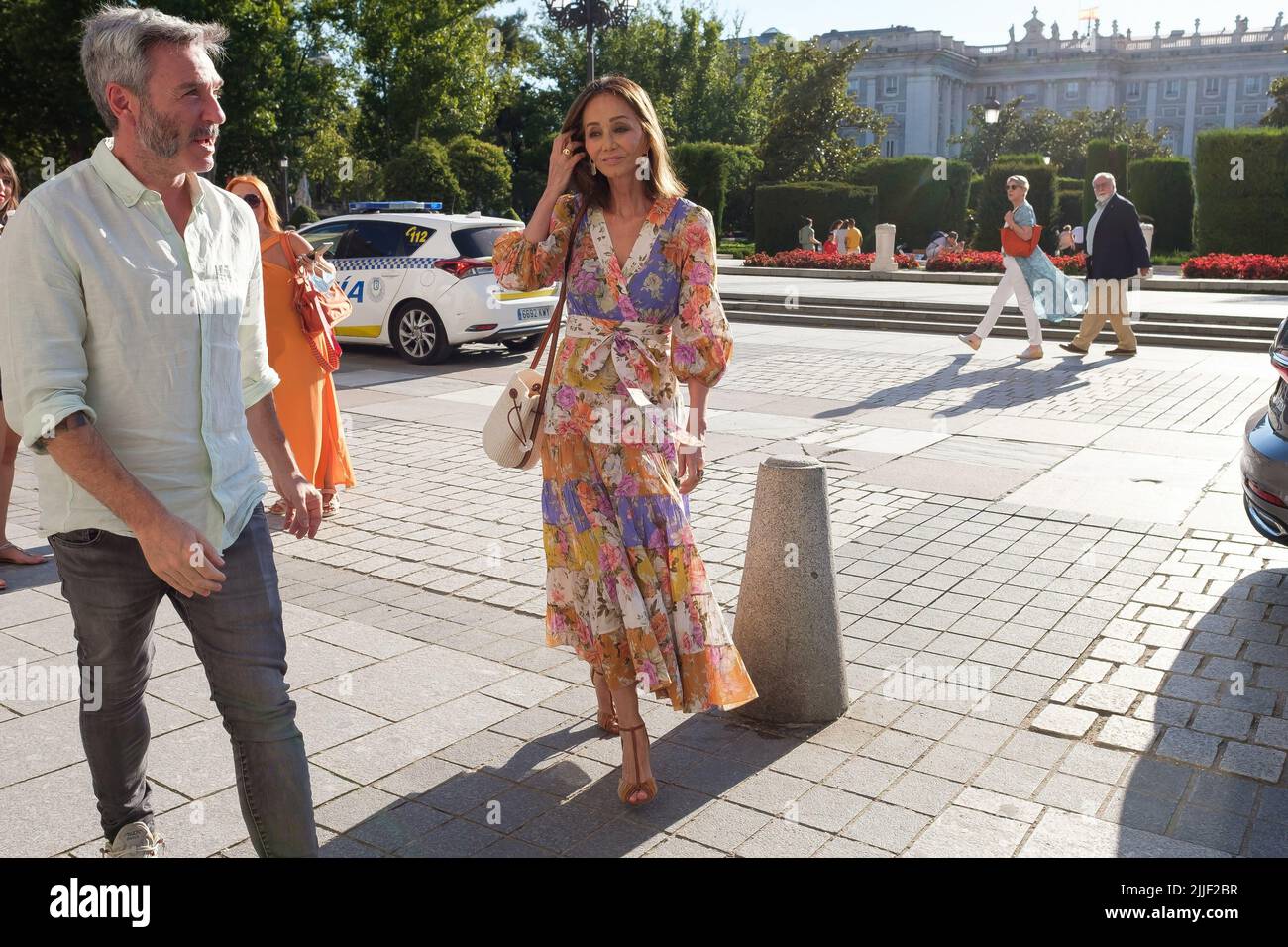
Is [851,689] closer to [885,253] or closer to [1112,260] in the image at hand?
[1112,260]

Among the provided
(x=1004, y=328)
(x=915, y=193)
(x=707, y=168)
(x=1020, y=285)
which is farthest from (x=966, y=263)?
(x=707, y=168)

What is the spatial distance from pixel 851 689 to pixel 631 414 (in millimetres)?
1495

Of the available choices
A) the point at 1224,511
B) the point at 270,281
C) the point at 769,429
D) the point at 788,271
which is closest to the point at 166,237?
the point at 270,281

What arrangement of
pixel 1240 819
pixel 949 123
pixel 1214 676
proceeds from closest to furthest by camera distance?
pixel 1240 819
pixel 1214 676
pixel 949 123

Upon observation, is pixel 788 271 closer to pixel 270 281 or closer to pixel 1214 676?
pixel 270 281

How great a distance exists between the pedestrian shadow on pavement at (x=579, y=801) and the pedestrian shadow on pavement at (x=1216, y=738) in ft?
3.36

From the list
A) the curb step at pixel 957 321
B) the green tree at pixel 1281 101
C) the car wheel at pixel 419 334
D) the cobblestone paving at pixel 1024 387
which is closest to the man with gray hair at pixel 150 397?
the cobblestone paving at pixel 1024 387

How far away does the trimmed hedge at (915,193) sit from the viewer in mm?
39219

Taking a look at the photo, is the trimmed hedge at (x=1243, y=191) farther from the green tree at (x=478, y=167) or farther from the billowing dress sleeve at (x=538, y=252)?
the billowing dress sleeve at (x=538, y=252)

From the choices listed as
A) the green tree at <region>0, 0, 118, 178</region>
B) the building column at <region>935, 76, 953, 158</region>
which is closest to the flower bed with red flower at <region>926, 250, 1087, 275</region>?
the green tree at <region>0, 0, 118, 178</region>

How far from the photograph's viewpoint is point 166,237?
243cm

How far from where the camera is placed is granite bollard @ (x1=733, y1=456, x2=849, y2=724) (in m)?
3.95

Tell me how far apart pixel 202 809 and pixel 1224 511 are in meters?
5.60

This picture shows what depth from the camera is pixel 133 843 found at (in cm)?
281
